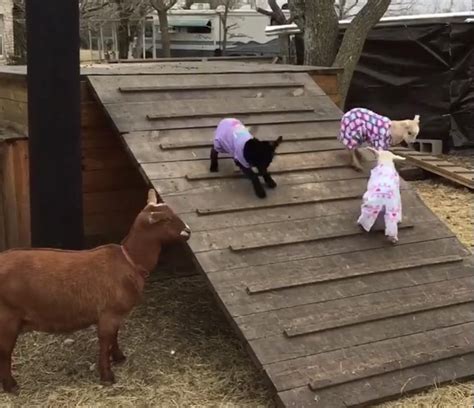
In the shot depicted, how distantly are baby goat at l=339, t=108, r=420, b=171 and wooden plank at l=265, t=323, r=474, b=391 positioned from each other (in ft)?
5.13

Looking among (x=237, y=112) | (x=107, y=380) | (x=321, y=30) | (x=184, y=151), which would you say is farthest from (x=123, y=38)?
(x=107, y=380)

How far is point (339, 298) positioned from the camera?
4.20 meters

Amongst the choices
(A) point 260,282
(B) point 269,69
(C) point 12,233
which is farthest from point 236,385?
(B) point 269,69

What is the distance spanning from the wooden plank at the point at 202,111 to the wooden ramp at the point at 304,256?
0.01 m

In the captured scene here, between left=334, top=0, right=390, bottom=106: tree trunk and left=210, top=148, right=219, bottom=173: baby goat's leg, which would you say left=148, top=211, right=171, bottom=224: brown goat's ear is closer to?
left=210, top=148, right=219, bottom=173: baby goat's leg

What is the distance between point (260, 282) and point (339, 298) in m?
0.46

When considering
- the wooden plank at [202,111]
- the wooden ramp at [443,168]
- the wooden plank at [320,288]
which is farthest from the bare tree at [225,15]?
the wooden plank at [320,288]

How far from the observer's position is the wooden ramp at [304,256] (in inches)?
152

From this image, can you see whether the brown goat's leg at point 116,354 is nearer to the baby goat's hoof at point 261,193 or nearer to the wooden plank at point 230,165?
the wooden plank at point 230,165

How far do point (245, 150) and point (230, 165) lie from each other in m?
0.38

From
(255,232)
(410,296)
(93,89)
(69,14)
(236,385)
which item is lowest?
(236,385)

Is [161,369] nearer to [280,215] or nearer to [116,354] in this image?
[116,354]

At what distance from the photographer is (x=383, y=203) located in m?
4.61

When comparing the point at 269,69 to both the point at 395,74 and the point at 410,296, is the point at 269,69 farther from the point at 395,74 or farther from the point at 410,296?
the point at 395,74
